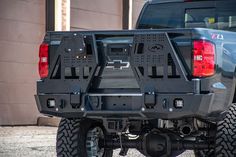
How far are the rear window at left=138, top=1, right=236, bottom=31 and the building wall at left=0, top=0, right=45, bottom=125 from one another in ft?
22.2

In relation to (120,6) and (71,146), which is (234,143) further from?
(120,6)

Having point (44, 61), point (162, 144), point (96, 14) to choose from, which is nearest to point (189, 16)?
point (162, 144)

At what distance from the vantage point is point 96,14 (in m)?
17.5

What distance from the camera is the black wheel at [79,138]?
24.2ft

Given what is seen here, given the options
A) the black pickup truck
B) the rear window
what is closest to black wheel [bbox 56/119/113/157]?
the black pickup truck

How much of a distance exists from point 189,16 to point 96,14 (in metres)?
8.99

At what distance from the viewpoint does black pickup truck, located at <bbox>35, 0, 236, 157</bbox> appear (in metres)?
6.53

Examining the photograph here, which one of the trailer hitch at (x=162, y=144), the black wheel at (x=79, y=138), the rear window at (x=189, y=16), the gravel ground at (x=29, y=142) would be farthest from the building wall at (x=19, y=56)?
the trailer hitch at (x=162, y=144)

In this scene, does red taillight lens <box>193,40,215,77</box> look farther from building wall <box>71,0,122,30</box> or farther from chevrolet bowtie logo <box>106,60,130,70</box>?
building wall <box>71,0,122,30</box>

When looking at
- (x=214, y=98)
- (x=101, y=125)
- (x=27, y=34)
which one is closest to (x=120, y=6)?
(x=27, y=34)

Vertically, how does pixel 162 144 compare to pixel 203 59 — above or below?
below

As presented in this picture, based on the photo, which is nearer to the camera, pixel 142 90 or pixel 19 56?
pixel 142 90

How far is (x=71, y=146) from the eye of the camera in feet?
24.2

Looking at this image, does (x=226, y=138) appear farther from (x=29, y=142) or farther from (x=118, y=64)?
(x=29, y=142)
